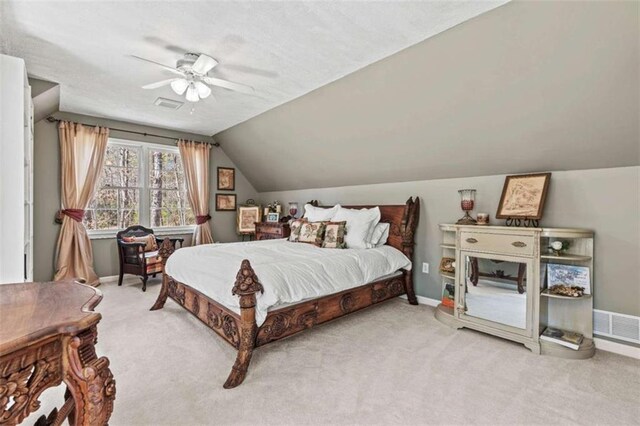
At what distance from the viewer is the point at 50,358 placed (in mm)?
844

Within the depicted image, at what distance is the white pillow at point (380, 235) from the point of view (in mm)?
3734

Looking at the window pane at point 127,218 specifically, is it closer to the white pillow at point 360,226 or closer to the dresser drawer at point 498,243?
the white pillow at point 360,226

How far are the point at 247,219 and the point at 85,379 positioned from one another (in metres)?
5.15

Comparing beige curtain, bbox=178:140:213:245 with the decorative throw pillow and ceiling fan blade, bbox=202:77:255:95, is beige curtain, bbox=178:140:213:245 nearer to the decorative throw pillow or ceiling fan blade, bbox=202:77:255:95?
the decorative throw pillow

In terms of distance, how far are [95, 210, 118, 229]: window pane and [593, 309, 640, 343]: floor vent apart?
6.17 m

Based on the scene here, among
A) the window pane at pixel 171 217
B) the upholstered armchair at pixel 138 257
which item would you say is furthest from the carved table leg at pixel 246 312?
the window pane at pixel 171 217

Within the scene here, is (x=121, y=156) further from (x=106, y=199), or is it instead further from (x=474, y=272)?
(x=474, y=272)

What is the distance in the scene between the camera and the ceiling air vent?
384cm

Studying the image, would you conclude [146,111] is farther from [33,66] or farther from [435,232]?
[435,232]

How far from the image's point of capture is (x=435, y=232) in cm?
363

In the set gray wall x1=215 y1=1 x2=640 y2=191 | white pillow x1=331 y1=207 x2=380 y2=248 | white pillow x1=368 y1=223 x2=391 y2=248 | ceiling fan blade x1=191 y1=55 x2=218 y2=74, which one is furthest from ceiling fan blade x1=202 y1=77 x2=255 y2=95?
white pillow x1=368 y1=223 x2=391 y2=248

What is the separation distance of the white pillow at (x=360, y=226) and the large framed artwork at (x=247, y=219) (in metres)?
2.60

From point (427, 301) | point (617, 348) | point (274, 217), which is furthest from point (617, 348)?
point (274, 217)

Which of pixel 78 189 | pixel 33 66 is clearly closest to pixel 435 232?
pixel 33 66
